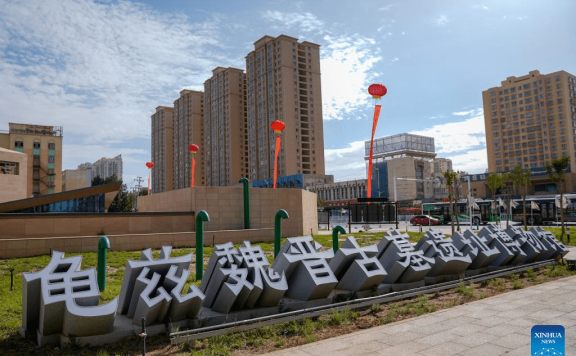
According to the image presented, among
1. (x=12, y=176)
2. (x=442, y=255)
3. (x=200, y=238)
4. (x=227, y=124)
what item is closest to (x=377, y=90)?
(x=442, y=255)

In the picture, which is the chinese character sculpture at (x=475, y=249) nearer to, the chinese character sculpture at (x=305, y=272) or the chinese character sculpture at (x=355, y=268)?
the chinese character sculpture at (x=355, y=268)

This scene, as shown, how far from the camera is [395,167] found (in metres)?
92.9

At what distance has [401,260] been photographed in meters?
10.1

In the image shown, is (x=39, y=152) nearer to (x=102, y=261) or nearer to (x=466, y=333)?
(x=102, y=261)

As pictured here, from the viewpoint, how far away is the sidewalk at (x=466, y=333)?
600 cm

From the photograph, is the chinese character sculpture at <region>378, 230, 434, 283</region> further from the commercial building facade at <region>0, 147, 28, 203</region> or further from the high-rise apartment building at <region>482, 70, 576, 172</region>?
the high-rise apartment building at <region>482, 70, 576, 172</region>

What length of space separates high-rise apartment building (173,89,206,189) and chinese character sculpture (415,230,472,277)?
370 feet

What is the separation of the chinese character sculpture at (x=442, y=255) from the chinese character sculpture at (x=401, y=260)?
36 cm

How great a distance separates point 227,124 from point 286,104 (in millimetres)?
22506

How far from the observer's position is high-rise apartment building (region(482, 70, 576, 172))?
92.8 meters

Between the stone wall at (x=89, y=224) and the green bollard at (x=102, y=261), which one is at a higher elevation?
the stone wall at (x=89, y=224)

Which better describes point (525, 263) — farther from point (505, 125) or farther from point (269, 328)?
point (505, 125)

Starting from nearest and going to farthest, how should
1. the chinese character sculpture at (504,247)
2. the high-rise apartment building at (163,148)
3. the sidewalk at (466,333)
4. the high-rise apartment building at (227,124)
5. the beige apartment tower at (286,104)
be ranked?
the sidewalk at (466,333)
the chinese character sculpture at (504,247)
the beige apartment tower at (286,104)
the high-rise apartment building at (227,124)
the high-rise apartment building at (163,148)

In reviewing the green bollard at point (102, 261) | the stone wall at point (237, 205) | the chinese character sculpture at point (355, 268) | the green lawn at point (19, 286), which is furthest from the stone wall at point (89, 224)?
the chinese character sculpture at point (355, 268)
